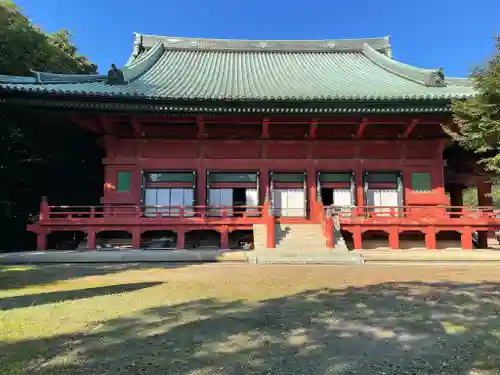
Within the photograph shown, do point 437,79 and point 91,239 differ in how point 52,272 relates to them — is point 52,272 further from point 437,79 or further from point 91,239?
point 437,79

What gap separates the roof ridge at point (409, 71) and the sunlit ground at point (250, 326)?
459 inches

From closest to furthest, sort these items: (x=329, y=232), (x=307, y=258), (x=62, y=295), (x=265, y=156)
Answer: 1. (x=62, y=295)
2. (x=307, y=258)
3. (x=329, y=232)
4. (x=265, y=156)

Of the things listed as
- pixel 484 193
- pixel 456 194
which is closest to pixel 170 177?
pixel 484 193

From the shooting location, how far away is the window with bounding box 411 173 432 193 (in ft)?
55.5

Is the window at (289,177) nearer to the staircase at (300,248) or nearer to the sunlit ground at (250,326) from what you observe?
the staircase at (300,248)

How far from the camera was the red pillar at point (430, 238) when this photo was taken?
14234 millimetres

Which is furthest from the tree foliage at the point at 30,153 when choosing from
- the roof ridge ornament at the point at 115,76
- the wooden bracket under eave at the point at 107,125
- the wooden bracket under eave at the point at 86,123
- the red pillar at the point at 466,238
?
the red pillar at the point at 466,238

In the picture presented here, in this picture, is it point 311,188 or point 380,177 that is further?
point 380,177

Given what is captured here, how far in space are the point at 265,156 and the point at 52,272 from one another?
988 centimetres

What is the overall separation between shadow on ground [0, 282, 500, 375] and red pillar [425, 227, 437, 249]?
9016 millimetres

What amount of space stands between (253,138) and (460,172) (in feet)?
39.3

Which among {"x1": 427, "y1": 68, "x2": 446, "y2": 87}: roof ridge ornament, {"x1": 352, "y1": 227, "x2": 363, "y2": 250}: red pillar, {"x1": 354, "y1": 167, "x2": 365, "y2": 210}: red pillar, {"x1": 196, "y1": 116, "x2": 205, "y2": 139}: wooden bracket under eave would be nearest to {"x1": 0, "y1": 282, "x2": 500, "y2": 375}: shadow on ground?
{"x1": 352, "y1": 227, "x2": 363, "y2": 250}: red pillar

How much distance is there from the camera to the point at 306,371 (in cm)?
327

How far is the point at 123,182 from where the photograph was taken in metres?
16.5
